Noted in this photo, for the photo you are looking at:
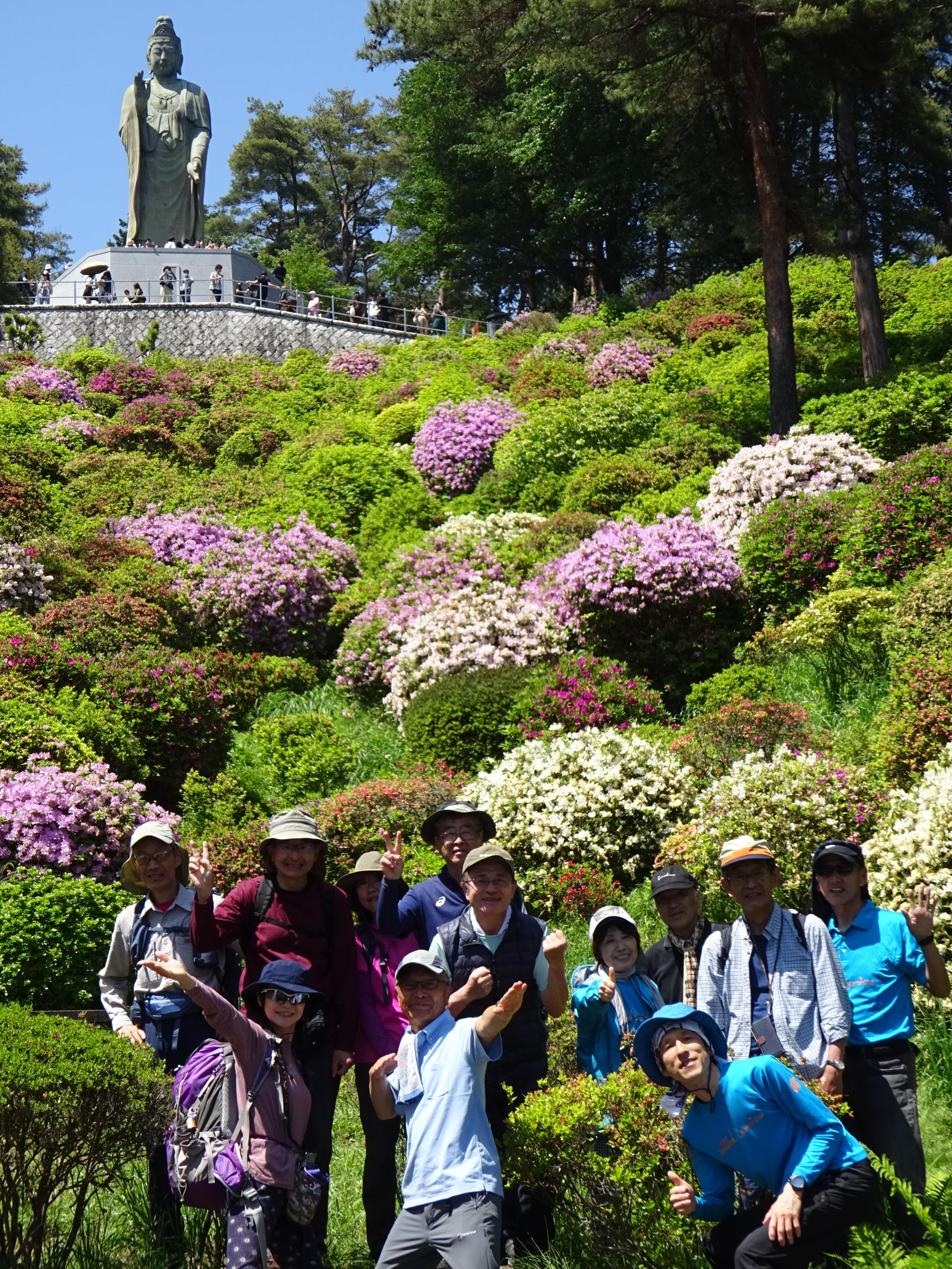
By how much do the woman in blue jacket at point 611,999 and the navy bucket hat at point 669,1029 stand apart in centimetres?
77

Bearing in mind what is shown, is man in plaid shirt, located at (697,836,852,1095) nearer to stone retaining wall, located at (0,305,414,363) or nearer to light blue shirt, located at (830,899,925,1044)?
light blue shirt, located at (830,899,925,1044)

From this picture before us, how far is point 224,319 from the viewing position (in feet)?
115

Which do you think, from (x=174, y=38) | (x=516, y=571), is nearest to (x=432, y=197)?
(x=174, y=38)

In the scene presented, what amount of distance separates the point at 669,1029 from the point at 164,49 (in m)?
42.4

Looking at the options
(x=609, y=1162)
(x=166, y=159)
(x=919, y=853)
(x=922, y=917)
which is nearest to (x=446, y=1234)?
(x=609, y=1162)

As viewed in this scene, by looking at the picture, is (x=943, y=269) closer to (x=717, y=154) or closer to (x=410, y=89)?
(x=717, y=154)

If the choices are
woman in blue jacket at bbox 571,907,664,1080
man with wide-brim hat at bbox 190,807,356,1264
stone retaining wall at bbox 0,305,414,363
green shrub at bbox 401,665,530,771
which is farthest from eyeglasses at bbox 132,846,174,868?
stone retaining wall at bbox 0,305,414,363

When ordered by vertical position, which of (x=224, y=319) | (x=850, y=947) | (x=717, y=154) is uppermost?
(x=224, y=319)

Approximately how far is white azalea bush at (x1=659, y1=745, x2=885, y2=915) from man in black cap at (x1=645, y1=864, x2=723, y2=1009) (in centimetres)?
265

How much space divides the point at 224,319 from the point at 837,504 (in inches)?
999

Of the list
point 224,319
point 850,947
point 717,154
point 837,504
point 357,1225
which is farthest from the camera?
point 224,319

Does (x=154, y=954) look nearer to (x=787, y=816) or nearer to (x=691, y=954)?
(x=691, y=954)

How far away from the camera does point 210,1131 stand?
173 inches

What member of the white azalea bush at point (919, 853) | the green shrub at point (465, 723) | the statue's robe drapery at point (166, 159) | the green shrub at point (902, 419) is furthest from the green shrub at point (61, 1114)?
the statue's robe drapery at point (166, 159)
